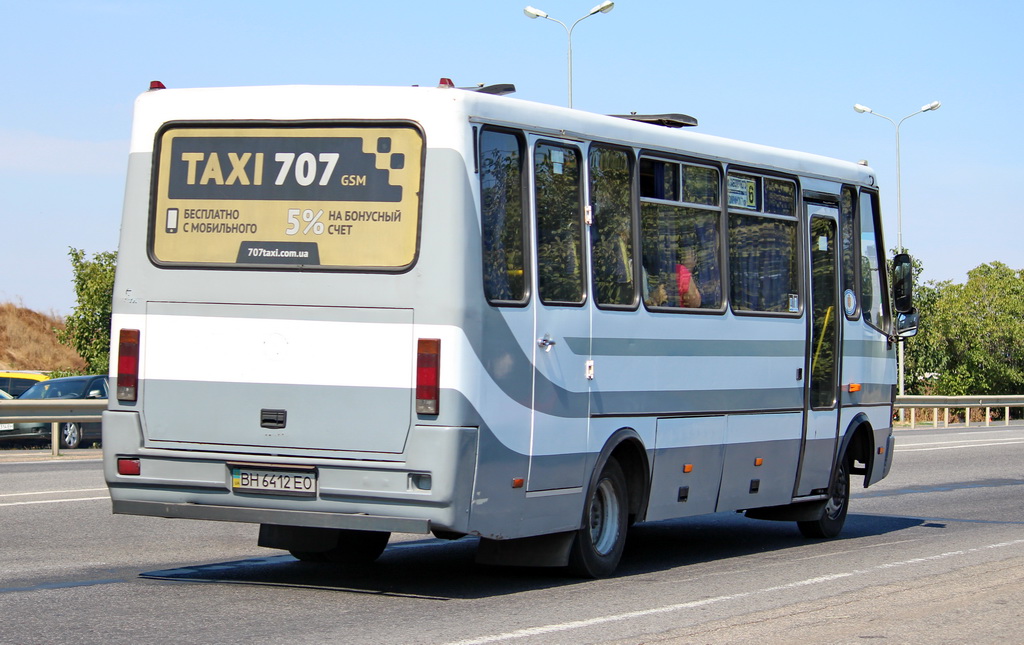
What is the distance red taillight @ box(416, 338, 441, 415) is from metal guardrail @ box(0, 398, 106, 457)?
1435cm

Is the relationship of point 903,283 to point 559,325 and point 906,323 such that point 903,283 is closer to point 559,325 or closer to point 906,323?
point 906,323

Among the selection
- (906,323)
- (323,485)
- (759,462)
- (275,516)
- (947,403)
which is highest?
(906,323)

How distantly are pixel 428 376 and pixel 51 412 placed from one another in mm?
16050

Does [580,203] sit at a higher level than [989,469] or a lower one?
higher

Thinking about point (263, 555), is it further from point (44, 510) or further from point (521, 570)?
point (44, 510)

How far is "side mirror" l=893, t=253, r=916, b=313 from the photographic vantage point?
44.9 feet

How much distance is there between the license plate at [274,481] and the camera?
8555mm

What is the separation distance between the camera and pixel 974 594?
941 cm

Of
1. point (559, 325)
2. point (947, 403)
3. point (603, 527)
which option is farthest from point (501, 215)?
point (947, 403)

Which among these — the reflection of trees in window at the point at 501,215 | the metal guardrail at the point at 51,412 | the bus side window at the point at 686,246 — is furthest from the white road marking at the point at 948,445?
the reflection of trees in window at the point at 501,215

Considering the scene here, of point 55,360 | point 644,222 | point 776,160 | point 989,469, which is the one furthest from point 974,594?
point 55,360

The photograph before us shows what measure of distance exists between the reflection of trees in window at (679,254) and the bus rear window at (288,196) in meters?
2.38

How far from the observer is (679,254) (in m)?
10.7

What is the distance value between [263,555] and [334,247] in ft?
10.7
